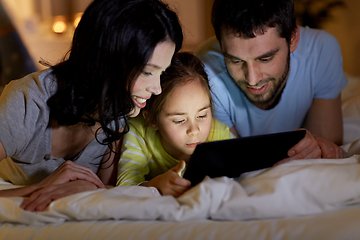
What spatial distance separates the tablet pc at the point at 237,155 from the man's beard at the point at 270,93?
0.37 meters

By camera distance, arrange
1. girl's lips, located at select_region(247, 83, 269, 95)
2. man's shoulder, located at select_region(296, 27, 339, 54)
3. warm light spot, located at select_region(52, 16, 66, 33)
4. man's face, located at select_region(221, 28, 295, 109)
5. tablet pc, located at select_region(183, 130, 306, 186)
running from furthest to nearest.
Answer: warm light spot, located at select_region(52, 16, 66, 33), man's shoulder, located at select_region(296, 27, 339, 54), girl's lips, located at select_region(247, 83, 269, 95), man's face, located at select_region(221, 28, 295, 109), tablet pc, located at select_region(183, 130, 306, 186)

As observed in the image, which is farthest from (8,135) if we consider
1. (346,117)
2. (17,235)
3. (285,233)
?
(346,117)

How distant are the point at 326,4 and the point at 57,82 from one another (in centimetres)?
254

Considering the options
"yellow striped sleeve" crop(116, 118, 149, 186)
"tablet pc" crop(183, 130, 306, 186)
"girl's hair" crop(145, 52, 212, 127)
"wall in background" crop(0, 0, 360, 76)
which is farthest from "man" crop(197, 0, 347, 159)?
"wall in background" crop(0, 0, 360, 76)

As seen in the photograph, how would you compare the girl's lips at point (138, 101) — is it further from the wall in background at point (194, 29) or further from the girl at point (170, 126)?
the wall in background at point (194, 29)

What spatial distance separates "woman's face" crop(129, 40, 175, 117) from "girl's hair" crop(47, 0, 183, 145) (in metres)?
0.02

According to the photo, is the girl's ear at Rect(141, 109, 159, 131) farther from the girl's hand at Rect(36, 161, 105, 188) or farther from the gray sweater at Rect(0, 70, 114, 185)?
the girl's hand at Rect(36, 161, 105, 188)

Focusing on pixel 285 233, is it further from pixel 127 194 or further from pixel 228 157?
pixel 127 194

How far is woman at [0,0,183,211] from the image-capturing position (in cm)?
91

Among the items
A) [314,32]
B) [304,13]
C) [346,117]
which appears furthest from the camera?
[304,13]

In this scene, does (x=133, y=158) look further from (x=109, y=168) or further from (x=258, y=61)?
(x=258, y=61)

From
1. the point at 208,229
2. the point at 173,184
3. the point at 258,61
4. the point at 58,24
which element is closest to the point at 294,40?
the point at 258,61

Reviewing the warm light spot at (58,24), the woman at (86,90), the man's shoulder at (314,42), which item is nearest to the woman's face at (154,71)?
the woman at (86,90)

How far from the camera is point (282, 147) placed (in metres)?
0.95
